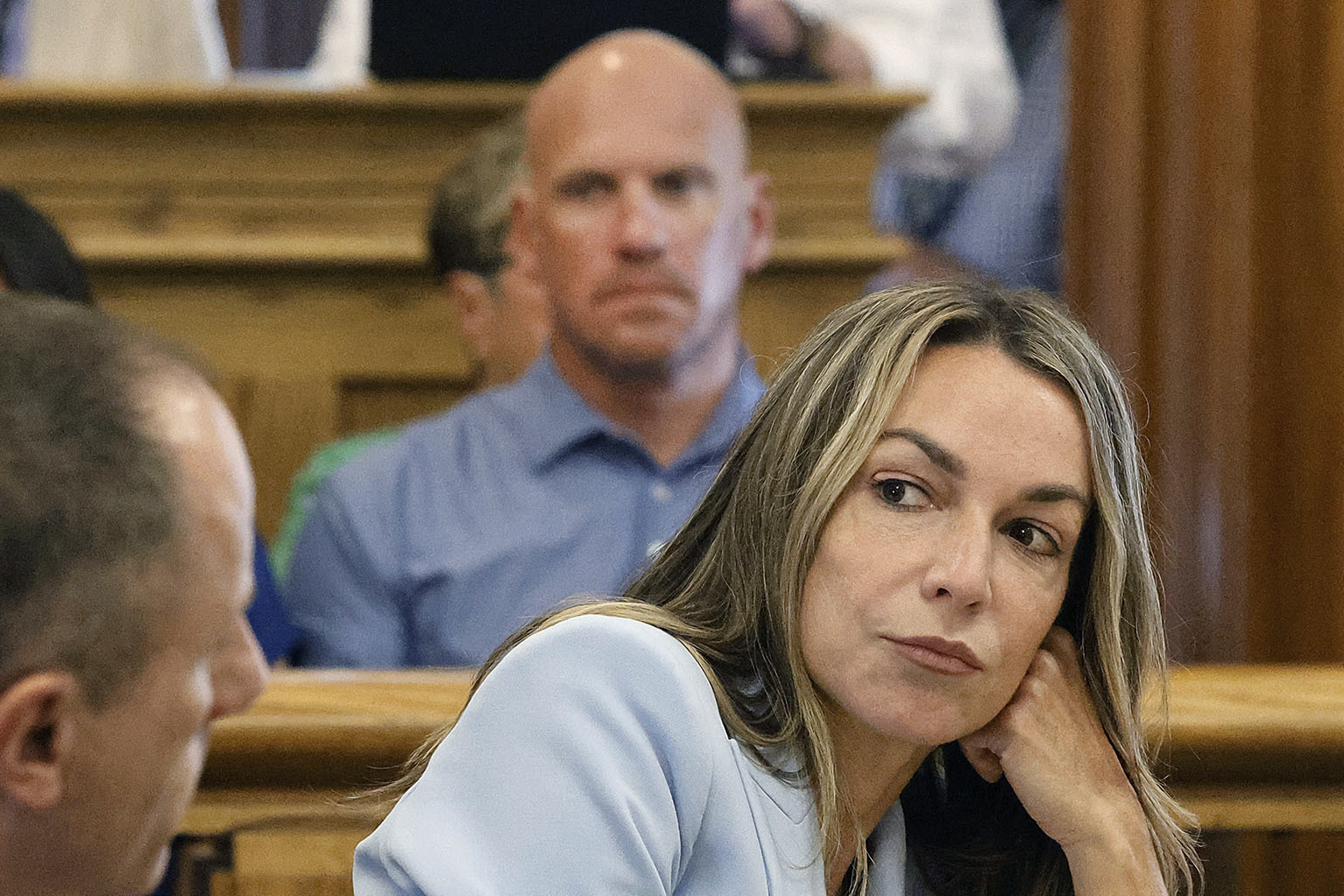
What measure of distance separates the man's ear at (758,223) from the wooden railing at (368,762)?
1240 millimetres

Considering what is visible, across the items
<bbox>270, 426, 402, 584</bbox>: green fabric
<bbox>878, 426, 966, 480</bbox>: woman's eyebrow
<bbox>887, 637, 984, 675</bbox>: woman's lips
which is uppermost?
<bbox>878, 426, 966, 480</bbox>: woman's eyebrow

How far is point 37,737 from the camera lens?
2.52 ft

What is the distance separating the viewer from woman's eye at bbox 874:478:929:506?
1.16 metres

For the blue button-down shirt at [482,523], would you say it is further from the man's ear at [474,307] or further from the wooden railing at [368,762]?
the wooden railing at [368,762]

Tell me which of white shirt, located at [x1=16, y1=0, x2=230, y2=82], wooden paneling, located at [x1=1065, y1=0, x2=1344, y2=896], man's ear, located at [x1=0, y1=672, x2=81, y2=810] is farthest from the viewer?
white shirt, located at [x1=16, y1=0, x2=230, y2=82]

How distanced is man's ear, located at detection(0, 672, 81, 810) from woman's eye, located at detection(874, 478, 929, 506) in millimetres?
576

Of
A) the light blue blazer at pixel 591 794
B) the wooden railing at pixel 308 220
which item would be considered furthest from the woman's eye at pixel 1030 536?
the wooden railing at pixel 308 220

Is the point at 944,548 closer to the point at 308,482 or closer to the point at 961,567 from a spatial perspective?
the point at 961,567

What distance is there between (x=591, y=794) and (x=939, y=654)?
264 millimetres

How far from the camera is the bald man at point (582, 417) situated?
2221 mm

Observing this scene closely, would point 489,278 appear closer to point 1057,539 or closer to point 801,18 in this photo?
point 801,18

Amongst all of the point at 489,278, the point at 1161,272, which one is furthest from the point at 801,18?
the point at 1161,272

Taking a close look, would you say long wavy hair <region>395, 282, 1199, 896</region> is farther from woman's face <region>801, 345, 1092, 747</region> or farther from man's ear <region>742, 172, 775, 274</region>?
man's ear <region>742, 172, 775, 274</region>

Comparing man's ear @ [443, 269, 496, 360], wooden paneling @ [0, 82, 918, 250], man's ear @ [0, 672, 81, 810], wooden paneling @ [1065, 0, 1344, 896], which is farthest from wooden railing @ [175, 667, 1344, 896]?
wooden paneling @ [0, 82, 918, 250]
